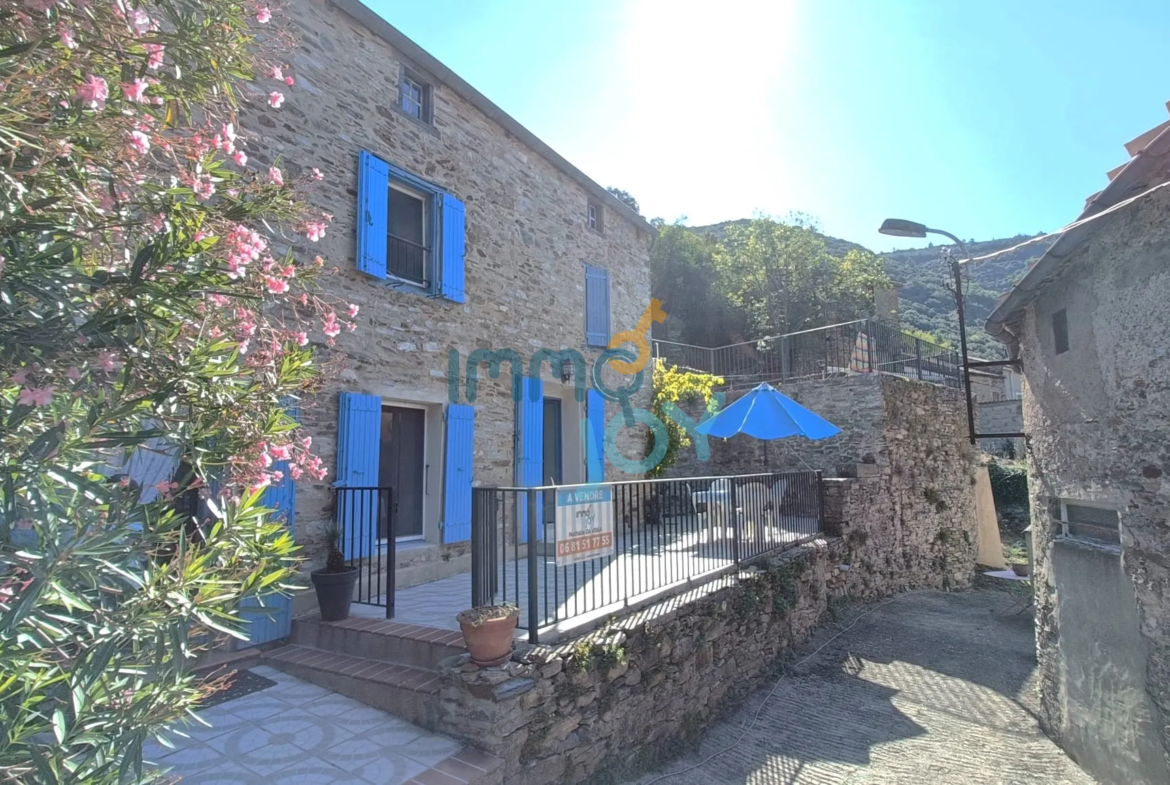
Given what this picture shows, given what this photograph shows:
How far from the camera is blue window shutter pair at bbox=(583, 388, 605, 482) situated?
9.05 m

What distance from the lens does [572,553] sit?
4504mm

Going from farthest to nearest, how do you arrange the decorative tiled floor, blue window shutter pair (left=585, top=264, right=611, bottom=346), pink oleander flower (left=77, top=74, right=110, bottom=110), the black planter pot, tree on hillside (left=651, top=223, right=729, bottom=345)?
tree on hillside (left=651, top=223, right=729, bottom=345), blue window shutter pair (left=585, top=264, right=611, bottom=346), the black planter pot, the decorative tiled floor, pink oleander flower (left=77, top=74, right=110, bottom=110)

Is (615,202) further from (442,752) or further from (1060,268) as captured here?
(442,752)

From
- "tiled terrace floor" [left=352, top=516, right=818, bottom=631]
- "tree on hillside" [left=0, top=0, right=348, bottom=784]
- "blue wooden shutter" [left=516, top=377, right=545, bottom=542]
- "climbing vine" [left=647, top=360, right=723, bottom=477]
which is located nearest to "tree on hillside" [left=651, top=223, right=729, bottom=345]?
"climbing vine" [left=647, top=360, right=723, bottom=477]

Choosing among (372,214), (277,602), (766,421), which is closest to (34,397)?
(277,602)

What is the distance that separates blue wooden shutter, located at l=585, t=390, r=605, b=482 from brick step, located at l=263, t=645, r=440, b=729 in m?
4.92

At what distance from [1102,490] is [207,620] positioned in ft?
20.1

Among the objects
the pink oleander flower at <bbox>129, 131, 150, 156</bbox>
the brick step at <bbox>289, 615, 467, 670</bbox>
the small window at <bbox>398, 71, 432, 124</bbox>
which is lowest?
the brick step at <bbox>289, 615, 467, 670</bbox>

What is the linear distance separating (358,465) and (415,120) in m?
4.10

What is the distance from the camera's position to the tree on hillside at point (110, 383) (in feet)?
4.92

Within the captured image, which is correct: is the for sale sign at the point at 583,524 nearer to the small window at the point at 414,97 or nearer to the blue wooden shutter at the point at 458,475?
the blue wooden shutter at the point at 458,475

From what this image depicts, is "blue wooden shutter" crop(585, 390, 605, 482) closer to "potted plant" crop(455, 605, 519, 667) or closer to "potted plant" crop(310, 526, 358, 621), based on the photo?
"potted plant" crop(310, 526, 358, 621)

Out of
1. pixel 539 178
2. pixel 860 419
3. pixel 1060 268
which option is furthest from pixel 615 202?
pixel 1060 268

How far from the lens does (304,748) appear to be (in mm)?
3490
